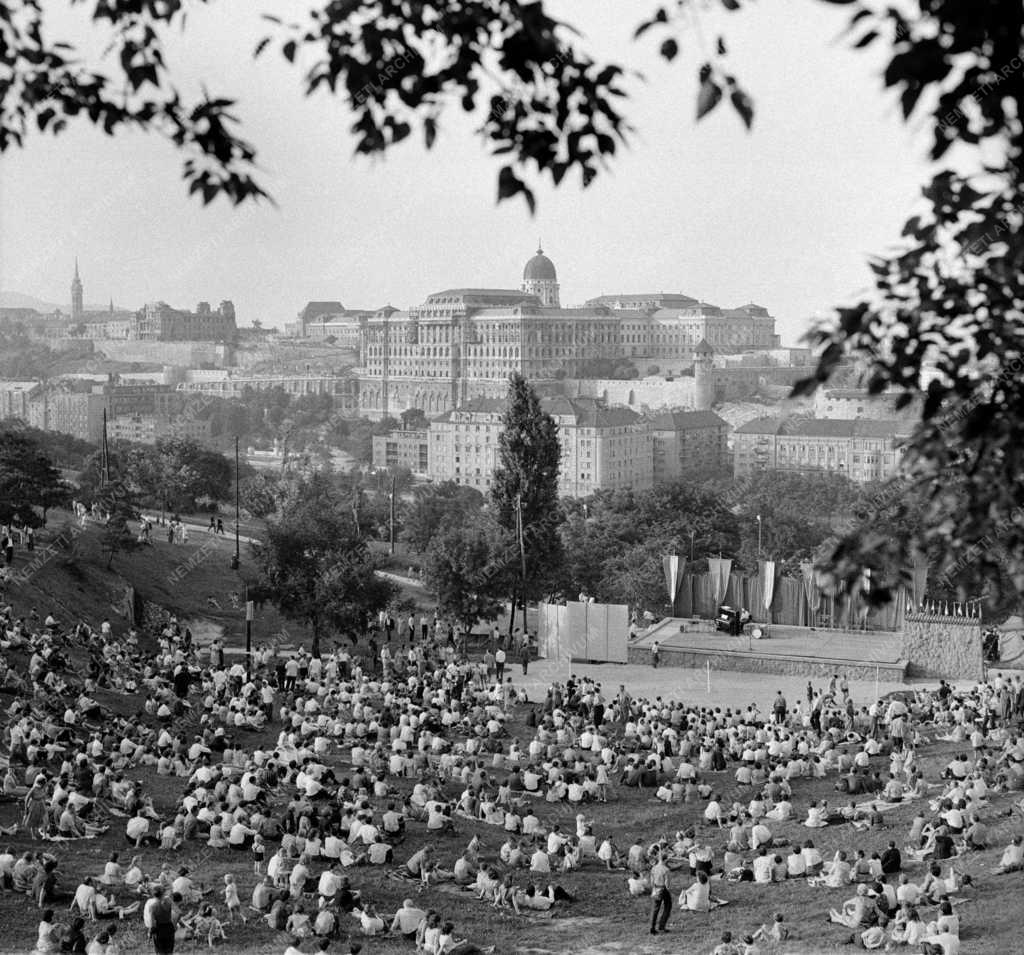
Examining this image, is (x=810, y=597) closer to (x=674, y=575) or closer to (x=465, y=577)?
(x=674, y=575)

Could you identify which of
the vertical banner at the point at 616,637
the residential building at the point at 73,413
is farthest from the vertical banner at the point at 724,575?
the residential building at the point at 73,413

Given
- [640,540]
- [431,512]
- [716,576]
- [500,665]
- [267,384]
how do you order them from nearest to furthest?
[500,665]
[716,576]
[640,540]
[431,512]
[267,384]

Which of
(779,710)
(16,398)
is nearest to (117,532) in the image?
(779,710)

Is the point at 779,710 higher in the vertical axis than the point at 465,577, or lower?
lower

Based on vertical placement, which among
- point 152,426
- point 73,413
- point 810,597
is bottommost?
point 810,597

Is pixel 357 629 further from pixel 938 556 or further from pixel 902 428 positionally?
pixel 902 428

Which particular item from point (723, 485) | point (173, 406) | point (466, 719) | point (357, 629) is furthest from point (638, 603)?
point (173, 406)
